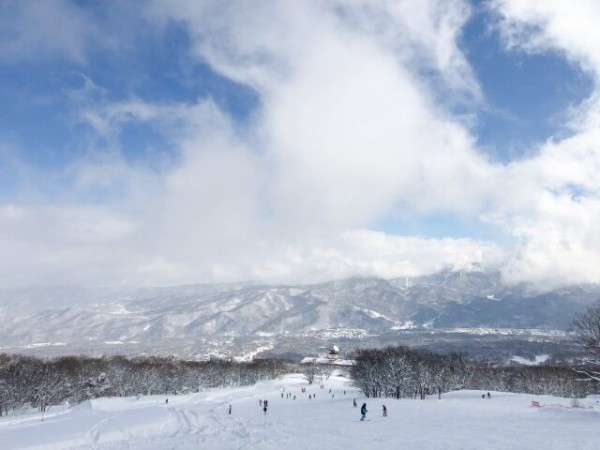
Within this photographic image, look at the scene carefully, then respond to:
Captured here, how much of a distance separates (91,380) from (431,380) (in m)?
97.8

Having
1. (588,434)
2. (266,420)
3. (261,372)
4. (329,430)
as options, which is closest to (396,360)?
(266,420)

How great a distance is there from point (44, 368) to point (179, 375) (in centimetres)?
4209

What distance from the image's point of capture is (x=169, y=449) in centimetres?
3797

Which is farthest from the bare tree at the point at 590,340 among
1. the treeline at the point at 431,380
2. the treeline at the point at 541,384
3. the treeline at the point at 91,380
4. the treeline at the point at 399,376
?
the treeline at the point at 91,380

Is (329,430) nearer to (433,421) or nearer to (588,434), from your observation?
(433,421)

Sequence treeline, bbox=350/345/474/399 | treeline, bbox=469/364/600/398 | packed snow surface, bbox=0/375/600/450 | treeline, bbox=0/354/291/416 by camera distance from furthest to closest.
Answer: treeline, bbox=469/364/600/398 → treeline, bbox=0/354/291/416 → treeline, bbox=350/345/474/399 → packed snow surface, bbox=0/375/600/450

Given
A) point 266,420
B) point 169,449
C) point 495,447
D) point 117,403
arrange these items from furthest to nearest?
point 117,403 < point 266,420 < point 169,449 < point 495,447

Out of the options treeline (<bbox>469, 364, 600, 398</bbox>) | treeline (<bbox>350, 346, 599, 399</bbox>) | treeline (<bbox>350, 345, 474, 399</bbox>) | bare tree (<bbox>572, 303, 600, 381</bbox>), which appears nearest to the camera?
bare tree (<bbox>572, 303, 600, 381</bbox>)

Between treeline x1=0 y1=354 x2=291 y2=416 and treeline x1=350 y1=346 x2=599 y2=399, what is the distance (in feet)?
214

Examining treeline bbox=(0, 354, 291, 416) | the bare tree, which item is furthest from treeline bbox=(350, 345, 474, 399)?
treeline bbox=(0, 354, 291, 416)

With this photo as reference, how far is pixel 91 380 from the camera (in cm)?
12812

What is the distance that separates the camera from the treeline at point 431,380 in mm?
100125

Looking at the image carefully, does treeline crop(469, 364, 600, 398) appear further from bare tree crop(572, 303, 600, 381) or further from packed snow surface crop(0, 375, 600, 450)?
packed snow surface crop(0, 375, 600, 450)

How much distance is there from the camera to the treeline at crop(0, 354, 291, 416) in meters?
104
